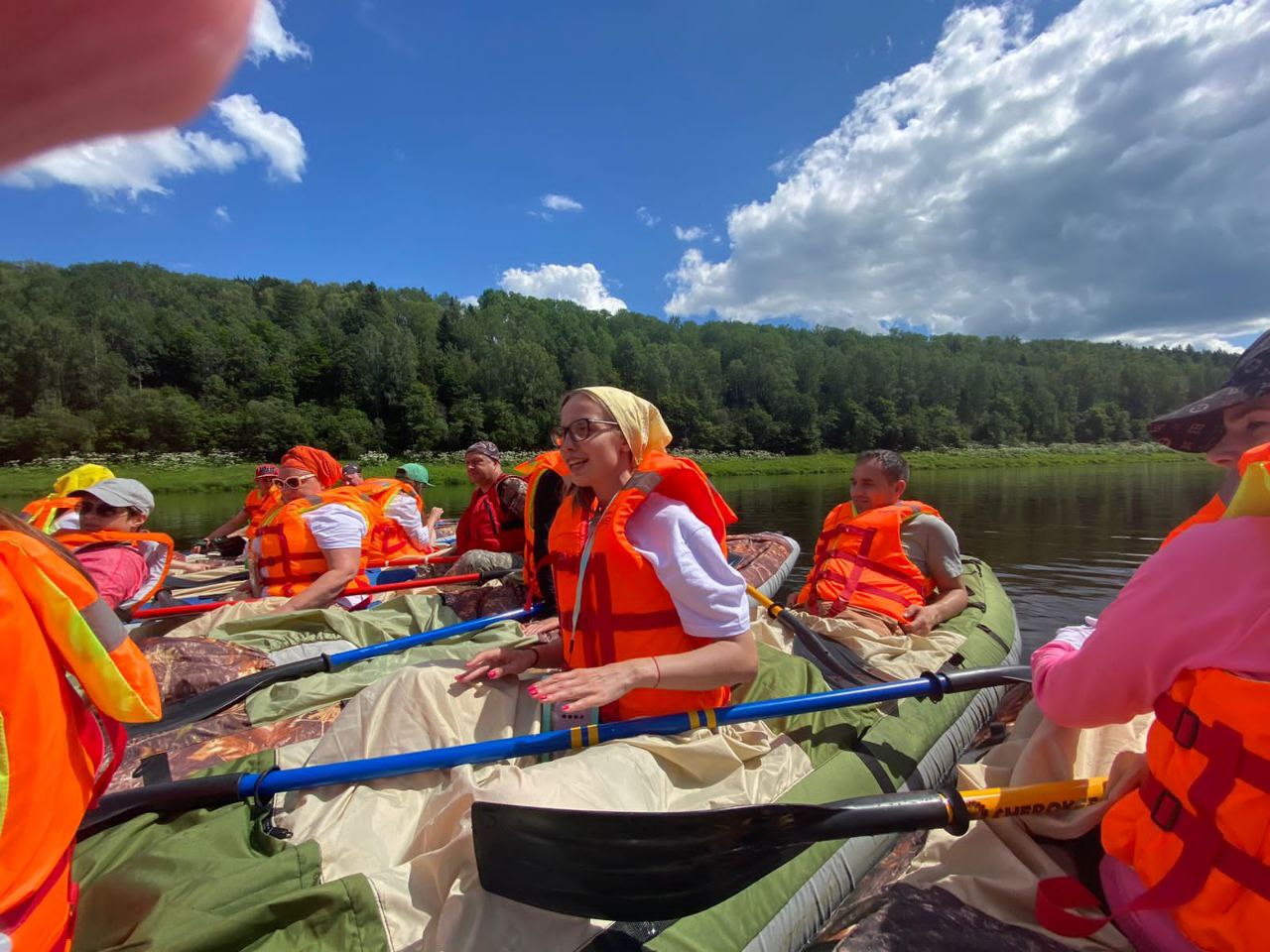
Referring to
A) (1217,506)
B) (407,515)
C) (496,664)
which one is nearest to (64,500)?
(496,664)

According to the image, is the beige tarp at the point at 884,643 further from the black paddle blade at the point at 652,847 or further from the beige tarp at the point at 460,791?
the black paddle blade at the point at 652,847

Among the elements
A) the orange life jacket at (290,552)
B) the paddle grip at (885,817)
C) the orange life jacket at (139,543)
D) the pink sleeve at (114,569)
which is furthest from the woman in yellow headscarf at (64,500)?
the paddle grip at (885,817)

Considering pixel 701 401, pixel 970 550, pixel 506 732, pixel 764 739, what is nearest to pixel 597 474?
pixel 506 732

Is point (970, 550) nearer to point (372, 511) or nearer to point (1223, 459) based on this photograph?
point (372, 511)

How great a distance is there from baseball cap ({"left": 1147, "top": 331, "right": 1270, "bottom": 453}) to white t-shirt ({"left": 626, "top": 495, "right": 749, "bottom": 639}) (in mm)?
1262

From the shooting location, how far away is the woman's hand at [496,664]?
2490mm

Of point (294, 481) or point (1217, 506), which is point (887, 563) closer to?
point (1217, 506)

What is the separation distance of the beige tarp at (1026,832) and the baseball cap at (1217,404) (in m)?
0.88

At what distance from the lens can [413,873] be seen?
1.65 m

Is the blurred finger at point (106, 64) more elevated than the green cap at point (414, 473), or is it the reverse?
the blurred finger at point (106, 64)

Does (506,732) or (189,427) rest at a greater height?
(189,427)

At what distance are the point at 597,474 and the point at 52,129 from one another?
1.67 meters

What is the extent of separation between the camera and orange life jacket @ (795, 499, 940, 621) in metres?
4.45

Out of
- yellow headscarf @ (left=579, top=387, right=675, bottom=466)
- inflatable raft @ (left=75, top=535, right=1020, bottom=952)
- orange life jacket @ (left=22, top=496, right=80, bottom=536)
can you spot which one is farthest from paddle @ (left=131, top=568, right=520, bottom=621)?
yellow headscarf @ (left=579, top=387, right=675, bottom=466)
